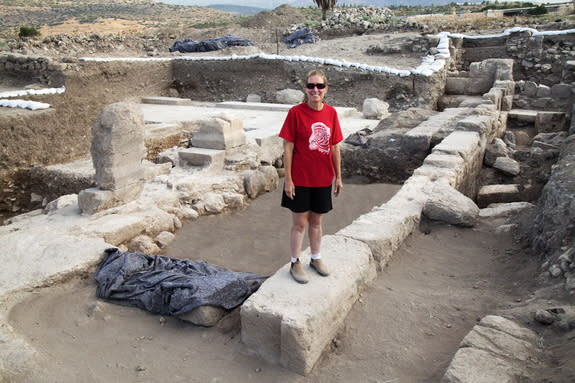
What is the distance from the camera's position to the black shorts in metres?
2.97

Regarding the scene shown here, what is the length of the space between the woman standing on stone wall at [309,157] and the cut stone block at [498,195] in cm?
425

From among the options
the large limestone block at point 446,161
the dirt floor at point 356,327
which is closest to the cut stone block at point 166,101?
the large limestone block at point 446,161

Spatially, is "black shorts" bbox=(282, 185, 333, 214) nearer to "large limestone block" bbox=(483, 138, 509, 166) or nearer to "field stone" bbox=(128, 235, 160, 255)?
"field stone" bbox=(128, 235, 160, 255)

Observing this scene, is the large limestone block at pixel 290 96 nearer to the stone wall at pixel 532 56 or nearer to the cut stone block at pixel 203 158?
the stone wall at pixel 532 56

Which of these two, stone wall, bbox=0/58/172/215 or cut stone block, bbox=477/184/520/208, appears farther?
stone wall, bbox=0/58/172/215

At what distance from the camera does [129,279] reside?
3734 mm

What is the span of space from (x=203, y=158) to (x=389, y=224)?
3.89 meters

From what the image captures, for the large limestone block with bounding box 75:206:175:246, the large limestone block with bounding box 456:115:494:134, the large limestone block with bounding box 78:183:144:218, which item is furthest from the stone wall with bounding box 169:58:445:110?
the large limestone block with bounding box 78:183:144:218

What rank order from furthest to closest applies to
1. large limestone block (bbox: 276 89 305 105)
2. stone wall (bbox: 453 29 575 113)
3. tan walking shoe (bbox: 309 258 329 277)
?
1. large limestone block (bbox: 276 89 305 105)
2. stone wall (bbox: 453 29 575 113)
3. tan walking shoe (bbox: 309 258 329 277)

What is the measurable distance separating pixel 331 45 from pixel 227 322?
1584 cm

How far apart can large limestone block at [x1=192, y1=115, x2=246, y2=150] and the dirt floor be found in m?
3.79

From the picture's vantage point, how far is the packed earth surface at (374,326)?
8.54 ft

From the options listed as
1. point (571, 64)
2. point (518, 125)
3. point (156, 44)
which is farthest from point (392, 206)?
point (156, 44)

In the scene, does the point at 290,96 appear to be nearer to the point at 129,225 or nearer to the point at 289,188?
the point at 129,225
